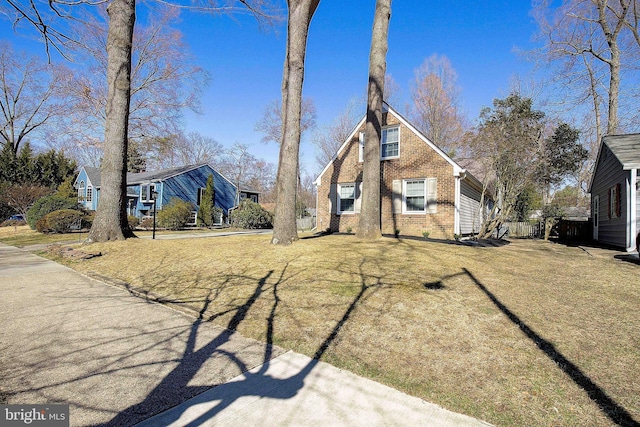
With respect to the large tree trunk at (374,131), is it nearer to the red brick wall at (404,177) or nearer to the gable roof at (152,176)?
the red brick wall at (404,177)

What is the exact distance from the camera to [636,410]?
211 centimetres

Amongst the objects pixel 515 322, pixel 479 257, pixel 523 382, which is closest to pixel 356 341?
pixel 523 382

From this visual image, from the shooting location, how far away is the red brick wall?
12344mm

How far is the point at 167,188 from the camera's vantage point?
25.5 metres

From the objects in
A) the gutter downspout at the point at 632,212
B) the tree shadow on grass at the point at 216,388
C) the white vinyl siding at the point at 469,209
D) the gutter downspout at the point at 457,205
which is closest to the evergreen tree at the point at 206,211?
the white vinyl siding at the point at 469,209

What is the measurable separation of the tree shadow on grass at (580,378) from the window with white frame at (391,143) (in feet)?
34.9

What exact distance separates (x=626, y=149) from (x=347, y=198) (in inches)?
384

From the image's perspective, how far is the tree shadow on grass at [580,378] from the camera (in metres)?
2.05

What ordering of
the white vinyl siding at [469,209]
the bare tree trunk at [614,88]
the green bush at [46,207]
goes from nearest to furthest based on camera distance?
the white vinyl siding at [469,209] < the bare tree trunk at [614,88] < the green bush at [46,207]

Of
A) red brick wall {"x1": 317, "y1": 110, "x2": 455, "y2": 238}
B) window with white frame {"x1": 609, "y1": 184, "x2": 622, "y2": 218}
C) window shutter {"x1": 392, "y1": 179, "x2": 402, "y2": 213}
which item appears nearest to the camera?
window with white frame {"x1": 609, "y1": 184, "x2": 622, "y2": 218}

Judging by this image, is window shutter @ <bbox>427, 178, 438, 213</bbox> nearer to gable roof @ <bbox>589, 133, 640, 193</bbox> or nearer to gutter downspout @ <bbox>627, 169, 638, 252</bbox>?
gable roof @ <bbox>589, 133, 640, 193</bbox>

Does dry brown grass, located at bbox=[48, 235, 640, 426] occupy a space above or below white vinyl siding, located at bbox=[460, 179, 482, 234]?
below

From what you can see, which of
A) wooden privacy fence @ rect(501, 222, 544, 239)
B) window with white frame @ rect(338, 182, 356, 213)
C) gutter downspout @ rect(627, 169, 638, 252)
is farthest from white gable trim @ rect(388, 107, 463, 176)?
wooden privacy fence @ rect(501, 222, 544, 239)

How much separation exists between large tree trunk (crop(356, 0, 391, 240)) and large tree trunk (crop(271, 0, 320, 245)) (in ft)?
7.33
